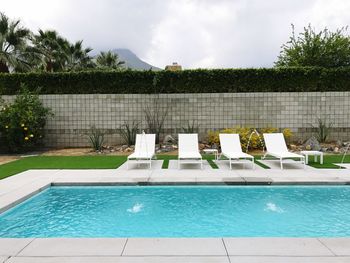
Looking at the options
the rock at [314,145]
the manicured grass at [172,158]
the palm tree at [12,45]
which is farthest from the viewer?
the palm tree at [12,45]

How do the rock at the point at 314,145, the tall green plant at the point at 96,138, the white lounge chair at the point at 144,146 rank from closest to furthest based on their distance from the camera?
the white lounge chair at the point at 144,146 < the rock at the point at 314,145 < the tall green plant at the point at 96,138

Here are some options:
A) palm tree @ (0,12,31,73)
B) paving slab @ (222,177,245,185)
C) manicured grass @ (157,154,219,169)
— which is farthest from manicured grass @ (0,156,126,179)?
palm tree @ (0,12,31,73)

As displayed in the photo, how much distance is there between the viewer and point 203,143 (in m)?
14.4

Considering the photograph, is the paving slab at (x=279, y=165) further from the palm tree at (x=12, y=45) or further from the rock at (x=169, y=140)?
the palm tree at (x=12, y=45)
